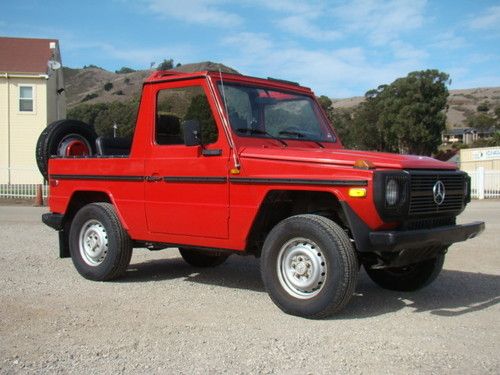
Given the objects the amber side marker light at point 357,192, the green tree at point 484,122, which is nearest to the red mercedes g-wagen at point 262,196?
the amber side marker light at point 357,192

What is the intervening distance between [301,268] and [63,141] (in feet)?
14.0

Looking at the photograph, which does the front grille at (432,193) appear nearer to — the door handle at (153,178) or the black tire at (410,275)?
the black tire at (410,275)

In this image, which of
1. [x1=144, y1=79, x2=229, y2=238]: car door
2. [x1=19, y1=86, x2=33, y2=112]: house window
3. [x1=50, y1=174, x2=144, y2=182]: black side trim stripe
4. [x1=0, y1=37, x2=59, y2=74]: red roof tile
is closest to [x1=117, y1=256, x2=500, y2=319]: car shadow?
[x1=144, y1=79, x2=229, y2=238]: car door

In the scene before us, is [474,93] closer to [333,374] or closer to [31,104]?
[31,104]

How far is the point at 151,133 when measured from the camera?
6508mm

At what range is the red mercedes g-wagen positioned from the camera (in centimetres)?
501

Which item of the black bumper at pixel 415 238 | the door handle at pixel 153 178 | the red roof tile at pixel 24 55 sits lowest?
the black bumper at pixel 415 238

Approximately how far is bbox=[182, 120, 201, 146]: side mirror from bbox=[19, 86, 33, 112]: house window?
2314 cm

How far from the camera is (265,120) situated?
6270 millimetres

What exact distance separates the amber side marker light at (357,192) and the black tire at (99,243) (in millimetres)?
2982

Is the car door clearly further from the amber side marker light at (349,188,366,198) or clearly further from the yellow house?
the yellow house

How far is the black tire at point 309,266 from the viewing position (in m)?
5.00

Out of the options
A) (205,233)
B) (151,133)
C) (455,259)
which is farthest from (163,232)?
(455,259)

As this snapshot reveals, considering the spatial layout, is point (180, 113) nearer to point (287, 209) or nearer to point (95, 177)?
point (95, 177)
